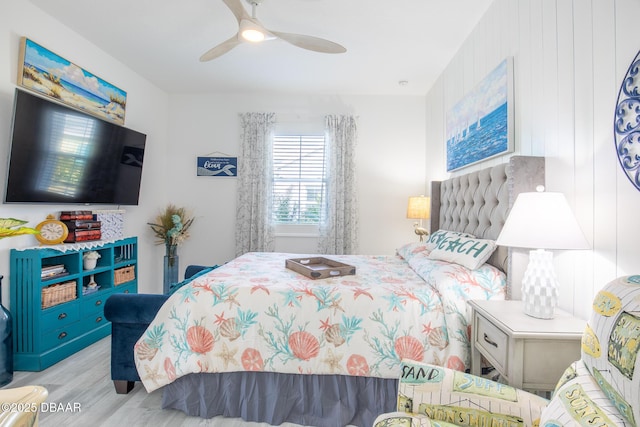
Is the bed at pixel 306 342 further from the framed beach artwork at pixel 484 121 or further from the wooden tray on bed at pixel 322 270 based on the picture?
the framed beach artwork at pixel 484 121

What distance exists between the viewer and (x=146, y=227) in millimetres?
3891

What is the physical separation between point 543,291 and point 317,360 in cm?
115

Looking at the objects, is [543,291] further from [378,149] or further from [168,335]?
[378,149]

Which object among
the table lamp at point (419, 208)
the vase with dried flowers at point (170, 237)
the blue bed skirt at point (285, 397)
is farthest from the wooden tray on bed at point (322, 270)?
the vase with dried flowers at point (170, 237)

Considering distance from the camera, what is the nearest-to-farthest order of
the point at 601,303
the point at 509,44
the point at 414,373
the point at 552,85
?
the point at 601,303, the point at 414,373, the point at 552,85, the point at 509,44

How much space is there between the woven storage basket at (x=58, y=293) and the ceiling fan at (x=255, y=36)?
2.23m

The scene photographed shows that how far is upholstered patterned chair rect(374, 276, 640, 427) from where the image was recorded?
72cm

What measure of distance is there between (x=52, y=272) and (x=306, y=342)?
2203 mm

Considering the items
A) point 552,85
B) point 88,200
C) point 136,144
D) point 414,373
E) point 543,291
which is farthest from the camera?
point 136,144

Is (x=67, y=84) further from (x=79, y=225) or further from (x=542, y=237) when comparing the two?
(x=542, y=237)

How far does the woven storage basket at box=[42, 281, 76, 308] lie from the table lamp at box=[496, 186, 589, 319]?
3.14 metres

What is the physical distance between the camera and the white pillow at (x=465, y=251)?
1872mm

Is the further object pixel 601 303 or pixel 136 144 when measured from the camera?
pixel 136 144

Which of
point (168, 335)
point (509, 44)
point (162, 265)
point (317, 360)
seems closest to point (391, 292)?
point (317, 360)
